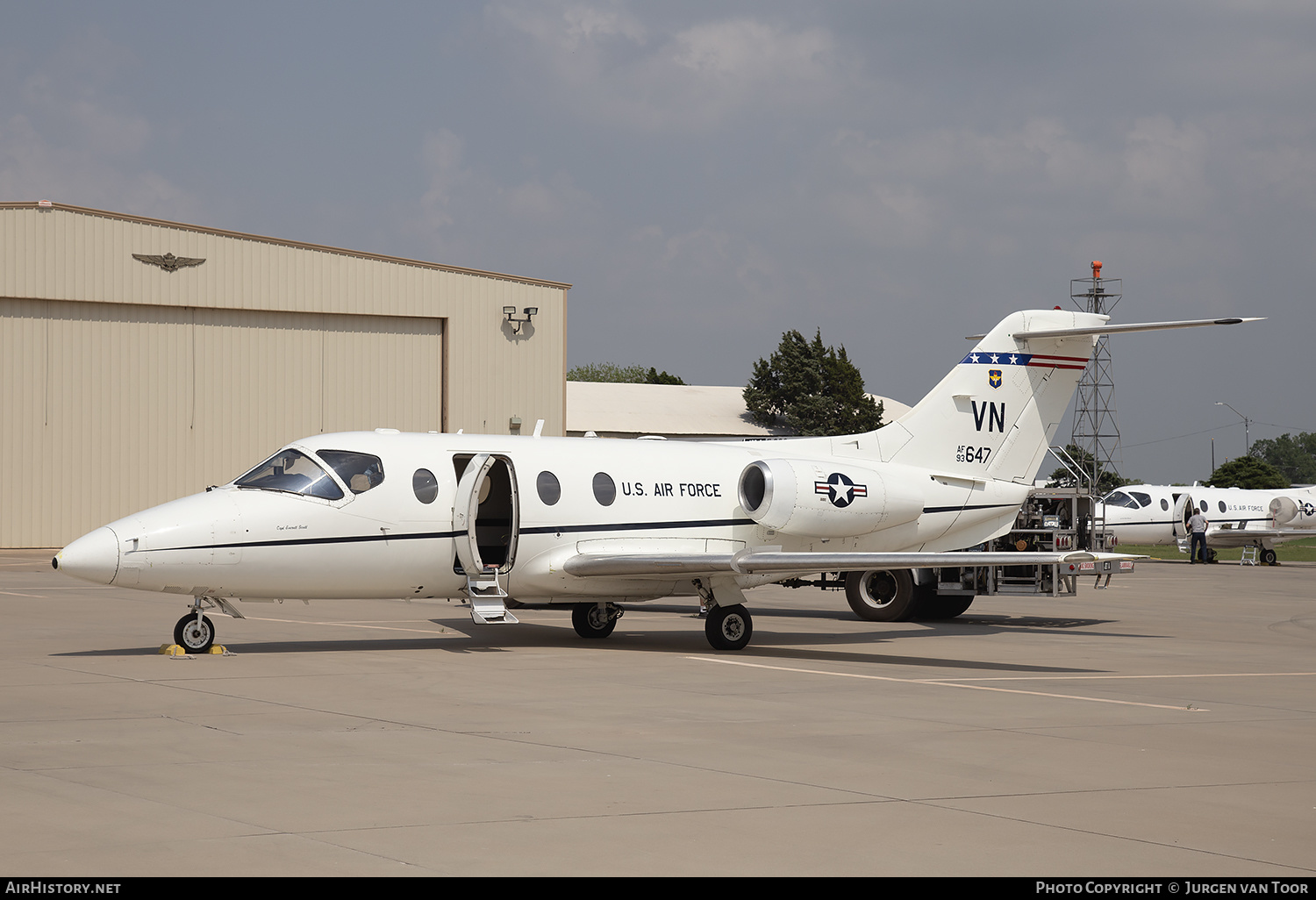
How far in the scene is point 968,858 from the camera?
6.05 metres

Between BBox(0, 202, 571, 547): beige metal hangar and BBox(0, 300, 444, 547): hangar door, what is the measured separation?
0.05 m

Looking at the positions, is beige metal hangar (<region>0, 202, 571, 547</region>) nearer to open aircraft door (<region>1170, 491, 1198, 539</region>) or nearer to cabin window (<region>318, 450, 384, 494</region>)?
open aircraft door (<region>1170, 491, 1198, 539</region>)

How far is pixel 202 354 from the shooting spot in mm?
38594

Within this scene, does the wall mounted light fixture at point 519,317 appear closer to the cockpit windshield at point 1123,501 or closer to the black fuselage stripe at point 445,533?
the cockpit windshield at point 1123,501

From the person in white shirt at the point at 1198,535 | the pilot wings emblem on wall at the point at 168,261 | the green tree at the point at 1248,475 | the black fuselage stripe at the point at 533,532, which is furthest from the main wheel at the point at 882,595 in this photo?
the green tree at the point at 1248,475

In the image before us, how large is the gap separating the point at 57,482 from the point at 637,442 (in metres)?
25.1

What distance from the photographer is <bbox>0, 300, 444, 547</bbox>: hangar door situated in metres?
36.6

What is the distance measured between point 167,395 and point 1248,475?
87911 mm

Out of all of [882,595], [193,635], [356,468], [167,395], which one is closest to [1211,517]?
[882,595]

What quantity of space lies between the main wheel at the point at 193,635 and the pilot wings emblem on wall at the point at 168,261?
26.2 meters

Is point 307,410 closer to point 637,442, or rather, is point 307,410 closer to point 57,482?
point 57,482

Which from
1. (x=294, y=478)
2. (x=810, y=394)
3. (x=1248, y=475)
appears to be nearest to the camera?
(x=294, y=478)

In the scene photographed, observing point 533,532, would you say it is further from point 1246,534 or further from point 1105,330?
point 1246,534

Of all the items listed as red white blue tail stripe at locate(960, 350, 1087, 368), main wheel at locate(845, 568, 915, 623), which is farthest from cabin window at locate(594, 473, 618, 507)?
red white blue tail stripe at locate(960, 350, 1087, 368)
